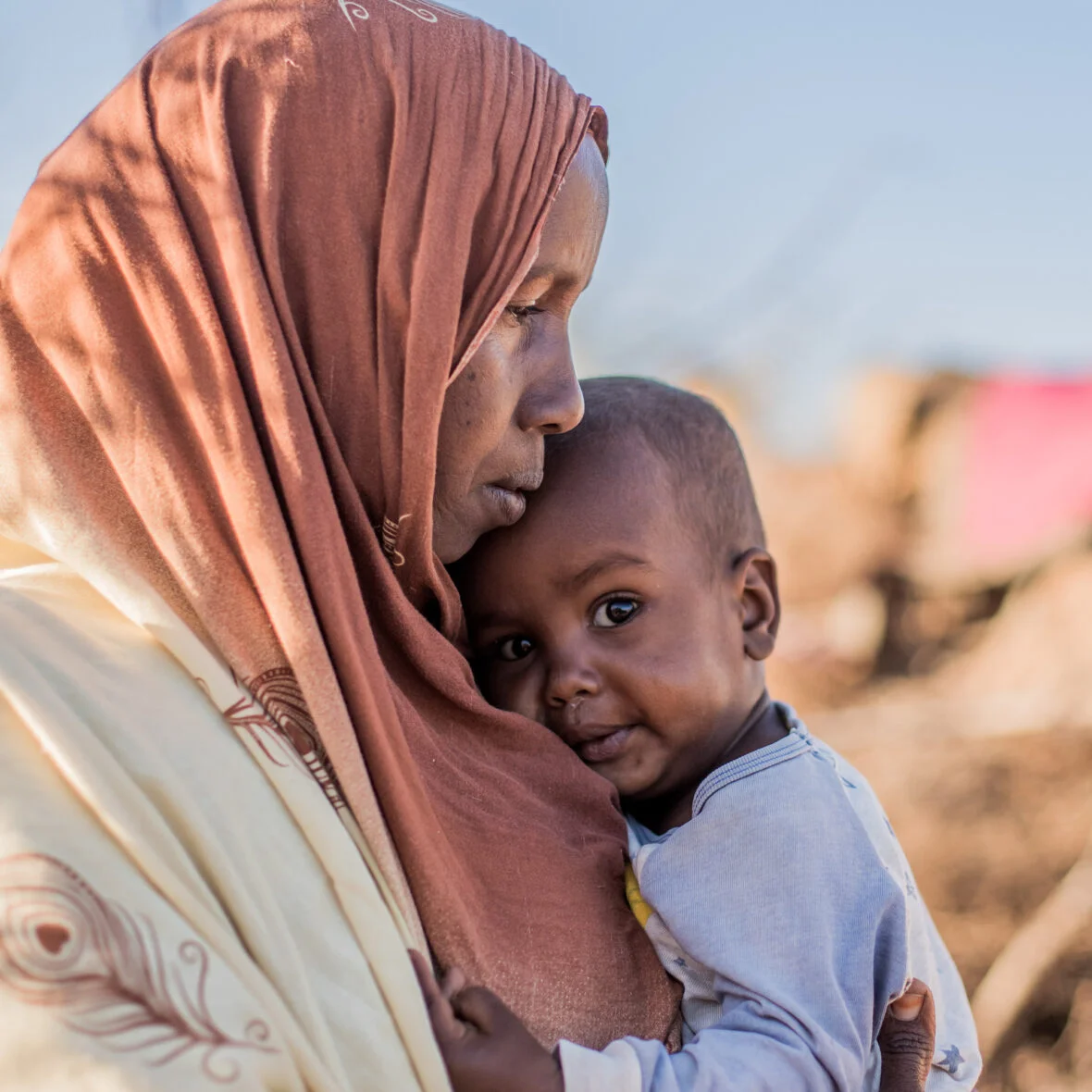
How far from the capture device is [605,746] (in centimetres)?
200

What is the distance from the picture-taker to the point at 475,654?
→ 214cm

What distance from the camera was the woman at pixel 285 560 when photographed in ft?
4.00

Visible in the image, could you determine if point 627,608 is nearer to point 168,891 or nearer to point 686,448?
point 686,448

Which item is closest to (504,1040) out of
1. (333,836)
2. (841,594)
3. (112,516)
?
(333,836)

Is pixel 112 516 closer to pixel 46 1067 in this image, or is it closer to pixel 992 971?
pixel 46 1067

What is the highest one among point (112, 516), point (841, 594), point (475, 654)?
point (112, 516)

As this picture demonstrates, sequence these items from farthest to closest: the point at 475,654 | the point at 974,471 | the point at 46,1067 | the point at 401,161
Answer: the point at 974,471
the point at 475,654
the point at 401,161
the point at 46,1067

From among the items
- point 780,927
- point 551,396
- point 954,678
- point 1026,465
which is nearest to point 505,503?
point 551,396

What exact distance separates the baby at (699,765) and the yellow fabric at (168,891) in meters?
0.14

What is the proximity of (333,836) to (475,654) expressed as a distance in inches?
31.2

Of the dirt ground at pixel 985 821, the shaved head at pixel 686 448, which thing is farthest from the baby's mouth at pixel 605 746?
the dirt ground at pixel 985 821

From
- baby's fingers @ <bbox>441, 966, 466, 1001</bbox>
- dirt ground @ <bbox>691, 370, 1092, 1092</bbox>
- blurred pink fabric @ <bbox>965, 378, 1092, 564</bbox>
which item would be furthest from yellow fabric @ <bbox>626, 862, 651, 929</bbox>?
blurred pink fabric @ <bbox>965, 378, 1092, 564</bbox>

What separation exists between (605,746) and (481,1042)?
2.24 ft

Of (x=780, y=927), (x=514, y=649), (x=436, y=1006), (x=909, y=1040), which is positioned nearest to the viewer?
(x=436, y=1006)
